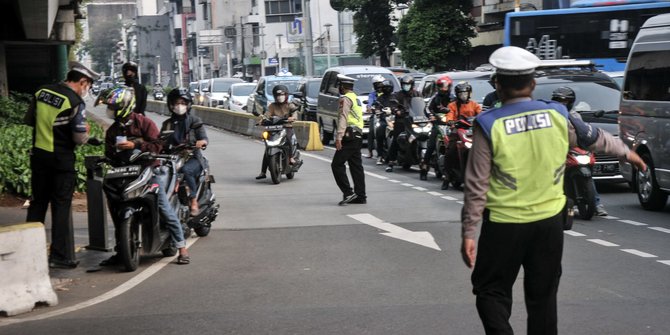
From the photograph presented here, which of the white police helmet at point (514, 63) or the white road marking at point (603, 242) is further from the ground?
the white police helmet at point (514, 63)

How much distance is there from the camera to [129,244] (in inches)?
398

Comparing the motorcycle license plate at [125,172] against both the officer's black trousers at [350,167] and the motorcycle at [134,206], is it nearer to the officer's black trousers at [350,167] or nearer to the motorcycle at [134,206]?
the motorcycle at [134,206]

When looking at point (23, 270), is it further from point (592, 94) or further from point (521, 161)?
point (592, 94)

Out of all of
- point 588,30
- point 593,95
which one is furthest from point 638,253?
point 588,30

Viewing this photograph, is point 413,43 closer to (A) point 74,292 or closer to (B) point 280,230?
(B) point 280,230

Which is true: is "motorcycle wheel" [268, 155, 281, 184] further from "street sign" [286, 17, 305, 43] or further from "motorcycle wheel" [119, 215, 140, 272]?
"street sign" [286, 17, 305, 43]

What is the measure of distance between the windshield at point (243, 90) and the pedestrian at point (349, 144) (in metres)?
30.9

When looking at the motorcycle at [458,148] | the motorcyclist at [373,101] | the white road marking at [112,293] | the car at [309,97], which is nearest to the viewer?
the white road marking at [112,293]

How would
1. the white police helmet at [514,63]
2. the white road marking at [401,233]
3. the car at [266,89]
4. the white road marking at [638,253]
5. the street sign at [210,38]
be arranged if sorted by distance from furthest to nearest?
the street sign at [210,38] → the car at [266,89] → the white road marking at [401,233] → the white road marking at [638,253] → the white police helmet at [514,63]

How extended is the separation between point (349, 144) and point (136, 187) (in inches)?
246

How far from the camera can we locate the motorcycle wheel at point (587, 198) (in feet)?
44.0

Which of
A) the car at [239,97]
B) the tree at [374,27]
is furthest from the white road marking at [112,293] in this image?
the tree at [374,27]

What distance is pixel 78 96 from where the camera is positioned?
33.7ft

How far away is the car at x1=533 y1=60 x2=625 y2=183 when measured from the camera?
16812 millimetres
